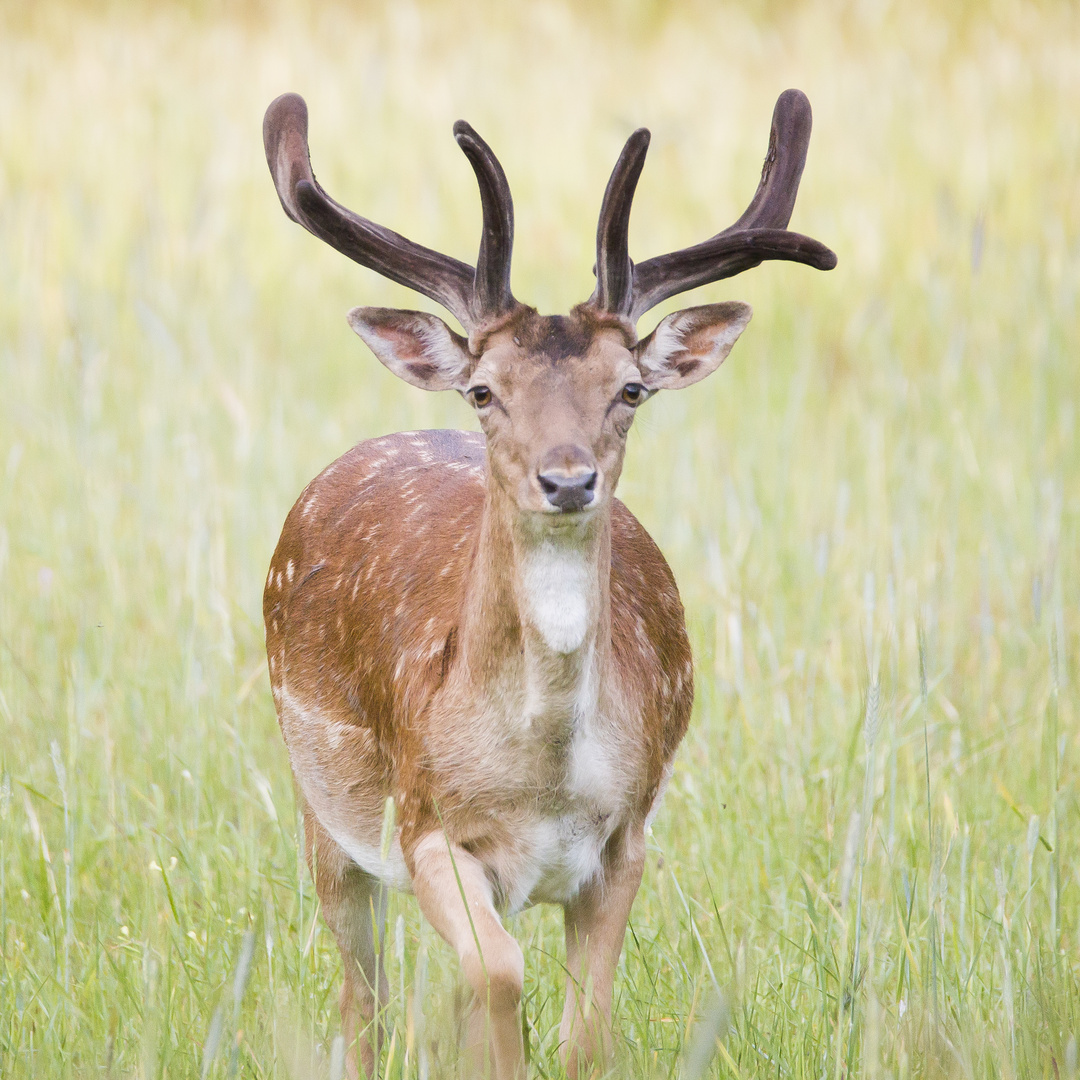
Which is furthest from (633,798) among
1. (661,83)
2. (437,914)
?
(661,83)

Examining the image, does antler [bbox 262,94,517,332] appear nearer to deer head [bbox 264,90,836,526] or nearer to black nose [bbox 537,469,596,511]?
deer head [bbox 264,90,836,526]

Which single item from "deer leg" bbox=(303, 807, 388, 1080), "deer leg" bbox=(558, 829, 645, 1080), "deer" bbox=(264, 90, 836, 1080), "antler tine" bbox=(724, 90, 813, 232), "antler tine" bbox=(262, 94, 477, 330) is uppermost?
"antler tine" bbox=(724, 90, 813, 232)

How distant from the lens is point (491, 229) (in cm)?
343

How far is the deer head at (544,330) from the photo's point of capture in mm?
3271

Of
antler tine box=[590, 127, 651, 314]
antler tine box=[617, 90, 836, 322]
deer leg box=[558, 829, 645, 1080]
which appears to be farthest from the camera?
antler tine box=[617, 90, 836, 322]

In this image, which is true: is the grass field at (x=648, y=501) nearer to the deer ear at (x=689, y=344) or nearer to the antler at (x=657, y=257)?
the deer ear at (x=689, y=344)

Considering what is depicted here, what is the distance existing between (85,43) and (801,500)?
7.39 m

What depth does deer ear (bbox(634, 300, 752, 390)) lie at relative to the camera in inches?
145

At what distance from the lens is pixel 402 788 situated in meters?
3.53

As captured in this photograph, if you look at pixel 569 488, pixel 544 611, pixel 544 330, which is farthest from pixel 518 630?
pixel 544 330

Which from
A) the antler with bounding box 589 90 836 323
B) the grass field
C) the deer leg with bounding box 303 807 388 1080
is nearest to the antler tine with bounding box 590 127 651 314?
the antler with bounding box 589 90 836 323

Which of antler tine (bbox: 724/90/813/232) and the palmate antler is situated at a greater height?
antler tine (bbox: 724/90/813/232)

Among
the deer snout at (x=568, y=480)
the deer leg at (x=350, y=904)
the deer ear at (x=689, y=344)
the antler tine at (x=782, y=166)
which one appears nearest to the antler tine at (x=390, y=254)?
the deer ear at (x=689, y=344)

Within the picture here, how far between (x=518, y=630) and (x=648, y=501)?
10.7 feet
